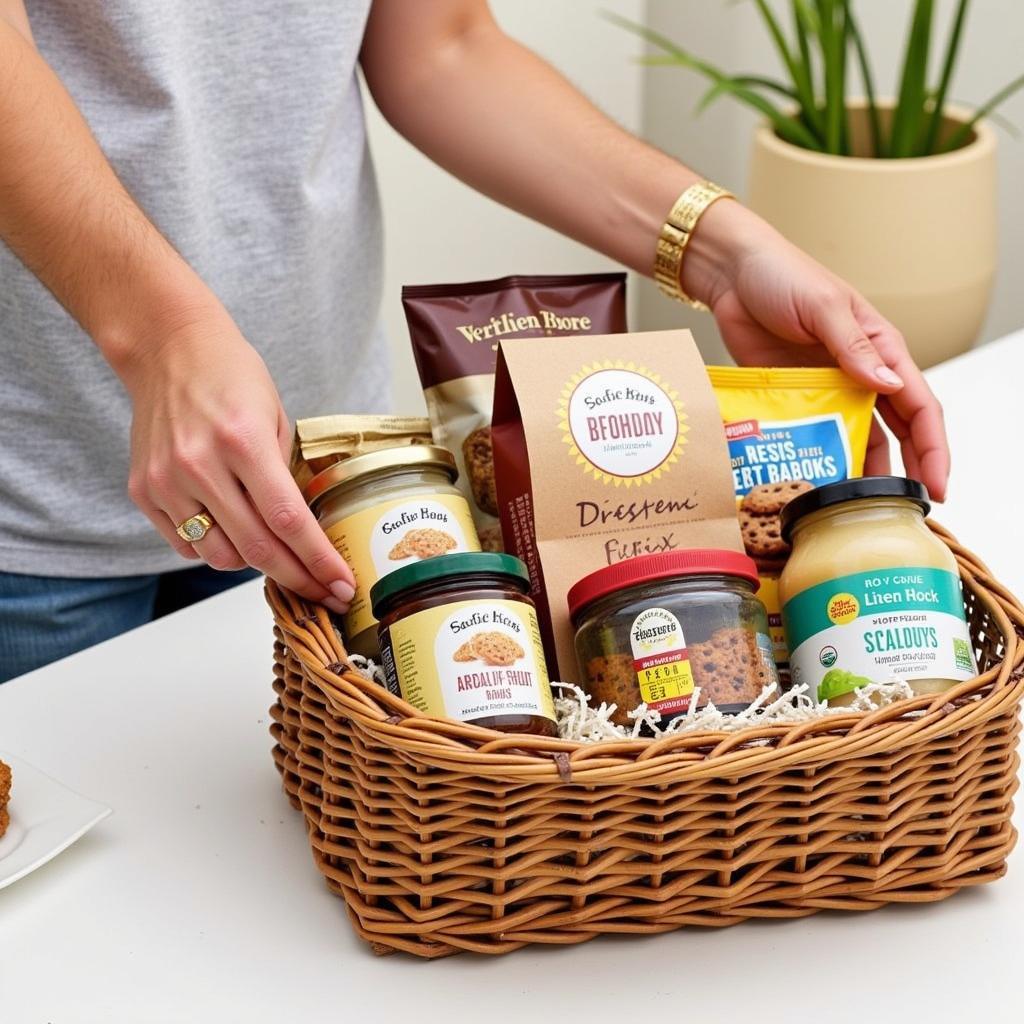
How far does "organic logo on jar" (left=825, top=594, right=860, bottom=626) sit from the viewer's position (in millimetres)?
761

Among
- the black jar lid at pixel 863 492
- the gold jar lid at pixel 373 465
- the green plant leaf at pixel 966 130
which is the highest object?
the green plant leaf at pixel 966 130

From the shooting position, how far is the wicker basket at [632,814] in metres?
0.67

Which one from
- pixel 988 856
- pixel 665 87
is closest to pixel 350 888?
pixel 988 856

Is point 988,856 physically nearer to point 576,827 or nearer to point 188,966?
point 576,827

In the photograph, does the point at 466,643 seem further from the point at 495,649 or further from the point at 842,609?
the point at 842,609

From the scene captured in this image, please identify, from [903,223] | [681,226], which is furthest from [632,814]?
[903,223]

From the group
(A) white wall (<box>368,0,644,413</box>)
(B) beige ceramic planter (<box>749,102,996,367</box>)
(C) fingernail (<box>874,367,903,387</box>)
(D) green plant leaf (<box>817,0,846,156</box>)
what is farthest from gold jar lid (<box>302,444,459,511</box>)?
(A) white wall (<box>368,0,644,413</box>)

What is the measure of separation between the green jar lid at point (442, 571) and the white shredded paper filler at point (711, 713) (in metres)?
0.05

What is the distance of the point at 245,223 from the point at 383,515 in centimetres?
48

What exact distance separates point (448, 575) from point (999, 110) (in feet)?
7.26

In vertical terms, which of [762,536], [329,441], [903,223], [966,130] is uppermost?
[966,130]


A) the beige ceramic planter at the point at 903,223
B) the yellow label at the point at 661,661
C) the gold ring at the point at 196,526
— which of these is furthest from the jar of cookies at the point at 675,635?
the beige ceramic planter at the point at 903,223

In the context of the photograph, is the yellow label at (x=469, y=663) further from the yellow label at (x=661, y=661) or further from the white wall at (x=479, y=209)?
the white wall at (x=479, y=209)

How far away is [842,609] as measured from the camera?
2.52 feet
